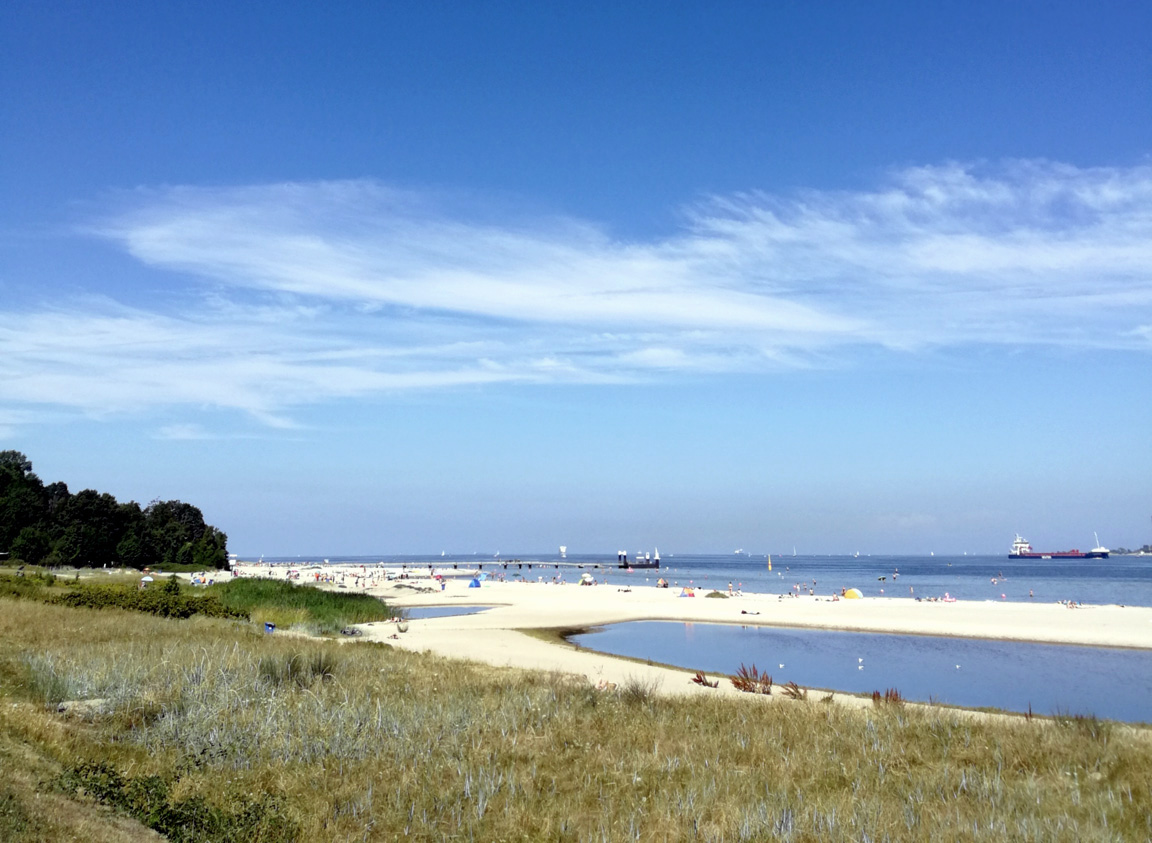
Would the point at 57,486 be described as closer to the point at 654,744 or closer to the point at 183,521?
the point at 183,521

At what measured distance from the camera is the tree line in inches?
2936

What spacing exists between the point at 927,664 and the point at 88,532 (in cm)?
7967

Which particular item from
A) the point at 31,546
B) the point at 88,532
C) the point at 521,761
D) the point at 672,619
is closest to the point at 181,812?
the point at 521,761

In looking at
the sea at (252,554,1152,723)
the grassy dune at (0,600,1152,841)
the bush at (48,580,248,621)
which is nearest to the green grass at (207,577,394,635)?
the bush at (48,580,248,621)

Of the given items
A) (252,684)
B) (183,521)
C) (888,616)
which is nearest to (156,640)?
(252,684)

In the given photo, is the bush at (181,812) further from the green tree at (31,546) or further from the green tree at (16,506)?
the green tree at (16,506)

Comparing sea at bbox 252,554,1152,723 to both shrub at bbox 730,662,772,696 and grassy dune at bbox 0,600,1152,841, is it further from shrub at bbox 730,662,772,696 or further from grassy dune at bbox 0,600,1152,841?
grassy dune at bbox 0,600,1152,841

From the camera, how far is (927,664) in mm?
25328

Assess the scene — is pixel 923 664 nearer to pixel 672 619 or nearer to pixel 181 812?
pixel 672 619

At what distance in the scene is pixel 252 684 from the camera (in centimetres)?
1292

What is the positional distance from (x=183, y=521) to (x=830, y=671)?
351ft

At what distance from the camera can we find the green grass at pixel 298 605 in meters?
30.9

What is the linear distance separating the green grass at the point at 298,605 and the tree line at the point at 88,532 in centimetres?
4416

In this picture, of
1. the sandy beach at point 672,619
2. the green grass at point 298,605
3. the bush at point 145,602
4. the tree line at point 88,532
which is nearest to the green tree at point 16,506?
the tree line at point 88,532
